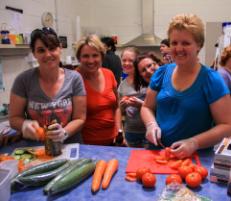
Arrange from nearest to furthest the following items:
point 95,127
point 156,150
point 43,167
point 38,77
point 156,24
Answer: point 43,167, point 156,150, point 38,77, point 95,127, point 156,24

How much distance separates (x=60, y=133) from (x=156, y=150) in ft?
1.72

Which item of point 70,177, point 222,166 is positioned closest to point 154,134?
point 222,166

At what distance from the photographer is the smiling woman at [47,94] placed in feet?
5.28

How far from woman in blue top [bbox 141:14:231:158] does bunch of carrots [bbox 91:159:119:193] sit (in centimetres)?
27

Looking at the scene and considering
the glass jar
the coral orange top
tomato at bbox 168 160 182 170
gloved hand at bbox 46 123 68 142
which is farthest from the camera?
the glass jar

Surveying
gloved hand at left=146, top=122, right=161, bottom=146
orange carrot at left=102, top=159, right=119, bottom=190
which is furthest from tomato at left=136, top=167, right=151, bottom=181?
gloved hand at left=146, top=122, right=161, bottom=146

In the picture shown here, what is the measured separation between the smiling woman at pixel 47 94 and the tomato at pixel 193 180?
2.42ft

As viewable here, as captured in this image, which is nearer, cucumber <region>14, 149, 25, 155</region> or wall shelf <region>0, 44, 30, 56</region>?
cucumber <region>14, 149, 25, 155</region>

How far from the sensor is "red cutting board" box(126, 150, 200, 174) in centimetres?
126

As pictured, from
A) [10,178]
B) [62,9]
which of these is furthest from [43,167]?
[62,9]

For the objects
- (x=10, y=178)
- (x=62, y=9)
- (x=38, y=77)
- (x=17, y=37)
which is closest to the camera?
(x=10, y=178)

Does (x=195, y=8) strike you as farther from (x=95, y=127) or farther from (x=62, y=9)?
(x=95, y=127)

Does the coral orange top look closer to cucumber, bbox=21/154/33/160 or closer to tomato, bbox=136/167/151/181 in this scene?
cucumber, bbox=21/154/33/160

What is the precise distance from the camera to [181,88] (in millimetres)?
1410
